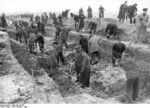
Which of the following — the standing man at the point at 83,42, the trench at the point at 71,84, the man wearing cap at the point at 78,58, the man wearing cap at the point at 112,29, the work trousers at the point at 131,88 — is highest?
the man wearing cap at the point at 112,29

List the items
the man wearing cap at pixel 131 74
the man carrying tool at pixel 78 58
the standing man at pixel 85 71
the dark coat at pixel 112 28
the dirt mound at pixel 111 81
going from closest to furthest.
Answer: the man wearing cap at pixel 131 74, the standing man at pixel 85 71, the man carrying tool at pixel 78 58, the dirt mound at pixel 111 81, the dark coat at pixel 112 28

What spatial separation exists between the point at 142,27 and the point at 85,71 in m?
5.44

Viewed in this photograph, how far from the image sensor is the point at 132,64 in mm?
6141

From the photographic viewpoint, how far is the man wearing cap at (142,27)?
11.1 metres

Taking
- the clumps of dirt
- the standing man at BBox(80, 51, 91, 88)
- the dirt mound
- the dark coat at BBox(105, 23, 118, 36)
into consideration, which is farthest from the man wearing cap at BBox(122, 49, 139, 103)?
the dark coat at BBox(105, 23, 118, 36)

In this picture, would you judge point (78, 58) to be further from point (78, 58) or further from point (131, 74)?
point (131, 74)

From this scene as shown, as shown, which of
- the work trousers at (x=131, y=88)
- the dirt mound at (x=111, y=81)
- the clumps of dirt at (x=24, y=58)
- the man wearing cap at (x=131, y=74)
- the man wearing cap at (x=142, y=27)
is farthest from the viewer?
the man wearing cap at (x=142, y=27)

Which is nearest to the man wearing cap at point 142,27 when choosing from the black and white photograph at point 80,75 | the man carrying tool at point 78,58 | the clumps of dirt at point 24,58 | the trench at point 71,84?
the black and white photograph at point 80,75

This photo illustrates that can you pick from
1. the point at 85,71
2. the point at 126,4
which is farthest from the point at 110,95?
the point at 126,4

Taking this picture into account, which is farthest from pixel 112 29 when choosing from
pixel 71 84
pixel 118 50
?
pixel 71 84

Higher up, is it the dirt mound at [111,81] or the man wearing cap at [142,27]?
the man wearing cap at [142,27]

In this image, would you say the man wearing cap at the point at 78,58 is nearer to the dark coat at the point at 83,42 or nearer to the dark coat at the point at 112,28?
the dark coat at the point at 83,42

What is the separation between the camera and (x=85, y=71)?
25.6ft

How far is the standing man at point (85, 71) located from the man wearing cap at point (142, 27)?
16.1ft
